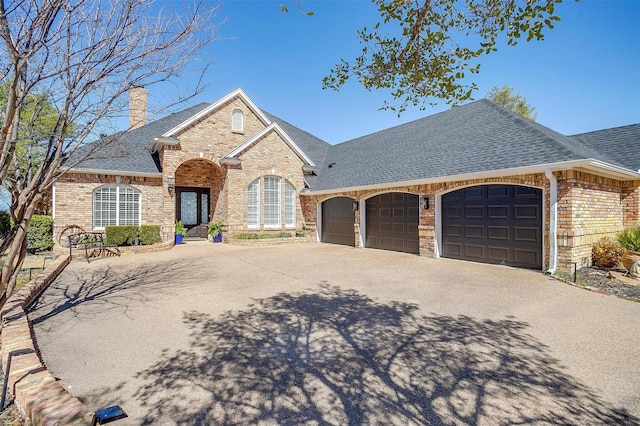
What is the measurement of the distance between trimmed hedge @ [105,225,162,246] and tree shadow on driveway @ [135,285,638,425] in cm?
958

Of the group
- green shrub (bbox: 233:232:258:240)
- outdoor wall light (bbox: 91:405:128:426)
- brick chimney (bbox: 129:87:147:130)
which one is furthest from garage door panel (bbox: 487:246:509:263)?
green shrub (bbox: 233:232:258:240)

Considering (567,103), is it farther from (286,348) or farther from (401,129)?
(286,348)

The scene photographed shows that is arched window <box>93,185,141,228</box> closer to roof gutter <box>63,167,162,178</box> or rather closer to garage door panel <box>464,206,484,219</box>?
A: roof gutter <box>63,167,162,178</box>

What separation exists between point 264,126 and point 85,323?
48.0ft

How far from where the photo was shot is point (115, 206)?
572 inches

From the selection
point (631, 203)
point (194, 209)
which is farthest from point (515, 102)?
point (194, 209)

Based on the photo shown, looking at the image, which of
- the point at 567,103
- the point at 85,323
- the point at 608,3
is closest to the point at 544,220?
the point at 608,3

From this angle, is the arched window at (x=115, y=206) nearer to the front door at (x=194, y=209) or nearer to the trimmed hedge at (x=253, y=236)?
the front door at (x=194, y=209)

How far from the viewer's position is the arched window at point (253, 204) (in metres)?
16.6

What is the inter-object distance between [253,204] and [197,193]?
12.5 ft

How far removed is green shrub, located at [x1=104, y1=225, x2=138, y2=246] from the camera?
41.1 feet

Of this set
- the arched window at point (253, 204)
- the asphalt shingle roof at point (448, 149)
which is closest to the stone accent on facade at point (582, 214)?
the asphalt shingle roof at point (448, 149)

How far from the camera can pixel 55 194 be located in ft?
43.6

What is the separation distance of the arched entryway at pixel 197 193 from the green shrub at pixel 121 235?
4.40 metres
